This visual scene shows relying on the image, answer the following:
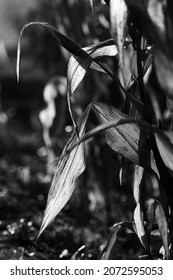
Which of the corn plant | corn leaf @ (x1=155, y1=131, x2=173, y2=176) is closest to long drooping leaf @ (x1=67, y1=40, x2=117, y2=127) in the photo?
the corn plant

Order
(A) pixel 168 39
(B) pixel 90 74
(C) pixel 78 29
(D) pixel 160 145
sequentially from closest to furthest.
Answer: (A) pixel 168 39
(D) pixel 160 145
(C) pixel 78 29
(B) pixel 90 74

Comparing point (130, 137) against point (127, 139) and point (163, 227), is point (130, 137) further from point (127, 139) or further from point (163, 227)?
point (163, 227)

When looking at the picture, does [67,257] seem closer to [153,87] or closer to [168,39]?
[168,39]

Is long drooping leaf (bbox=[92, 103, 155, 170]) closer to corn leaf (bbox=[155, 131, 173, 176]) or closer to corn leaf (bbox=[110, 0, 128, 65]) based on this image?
corn leaf (bbox=[155, 131, 173, 176])

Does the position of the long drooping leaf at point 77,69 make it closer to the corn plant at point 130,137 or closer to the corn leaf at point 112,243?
the corn plant at point 130,137

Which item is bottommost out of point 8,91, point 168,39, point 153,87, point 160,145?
point 8,91

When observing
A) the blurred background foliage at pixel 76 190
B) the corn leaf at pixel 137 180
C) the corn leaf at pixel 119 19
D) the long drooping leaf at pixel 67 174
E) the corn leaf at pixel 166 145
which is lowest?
the blurred background foliage at pixel 76 190

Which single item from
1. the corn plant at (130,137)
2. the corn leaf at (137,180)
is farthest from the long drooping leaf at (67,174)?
the corn leaf at (137,180)

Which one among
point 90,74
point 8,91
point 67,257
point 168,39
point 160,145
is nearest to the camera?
point 168,39

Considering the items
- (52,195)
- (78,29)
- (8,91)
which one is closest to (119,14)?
(52,195)
